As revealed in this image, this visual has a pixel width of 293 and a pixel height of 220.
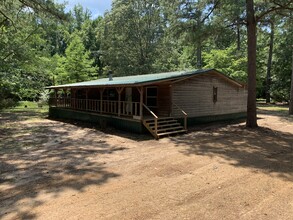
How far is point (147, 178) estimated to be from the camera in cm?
630

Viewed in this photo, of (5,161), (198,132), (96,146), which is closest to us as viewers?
(5,161)

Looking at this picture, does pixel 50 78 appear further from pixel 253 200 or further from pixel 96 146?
pixel 253 200

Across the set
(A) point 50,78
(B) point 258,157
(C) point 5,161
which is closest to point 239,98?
(B) point 258,157

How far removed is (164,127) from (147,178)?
21.0ft

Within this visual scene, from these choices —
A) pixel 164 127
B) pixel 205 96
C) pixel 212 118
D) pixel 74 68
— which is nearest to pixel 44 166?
pixel 164 127

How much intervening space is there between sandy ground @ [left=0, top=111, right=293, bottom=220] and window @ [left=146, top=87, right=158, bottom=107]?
4.13 m

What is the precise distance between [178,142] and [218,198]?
5545 millimetres

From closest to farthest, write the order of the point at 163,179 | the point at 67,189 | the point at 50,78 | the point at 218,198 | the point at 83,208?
1. the point at 83,208
2. the point at 218,198
3. the point at 67,189
4. the point at 163,179
5. the point at 50,78

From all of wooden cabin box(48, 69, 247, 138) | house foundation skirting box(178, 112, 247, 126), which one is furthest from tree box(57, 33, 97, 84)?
house foundation skirting box(178, 112, 247, 126)

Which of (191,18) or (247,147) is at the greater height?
(191,18)

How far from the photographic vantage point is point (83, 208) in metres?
4.73

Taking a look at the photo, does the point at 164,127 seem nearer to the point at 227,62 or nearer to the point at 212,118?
the point at 212,118

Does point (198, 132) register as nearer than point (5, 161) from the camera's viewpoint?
No

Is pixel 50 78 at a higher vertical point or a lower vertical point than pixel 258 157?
higher
